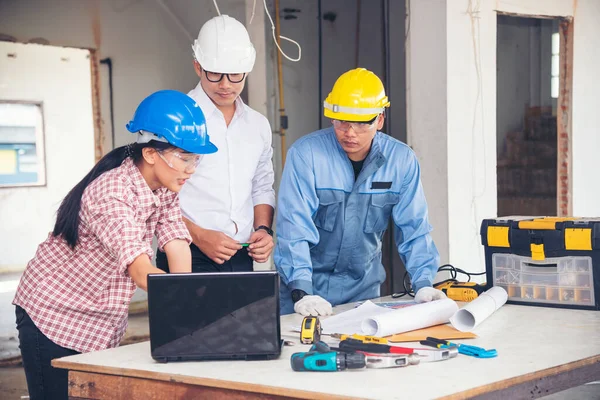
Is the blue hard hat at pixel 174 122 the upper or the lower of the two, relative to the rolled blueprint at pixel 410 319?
upper

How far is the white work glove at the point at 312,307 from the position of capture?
8.48 ft

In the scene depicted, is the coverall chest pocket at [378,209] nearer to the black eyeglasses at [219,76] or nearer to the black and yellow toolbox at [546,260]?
the black and yellow toolbox at [546,260]

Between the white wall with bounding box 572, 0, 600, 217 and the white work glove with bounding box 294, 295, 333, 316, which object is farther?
the white wall with bounding box 572, 0, 600, 217

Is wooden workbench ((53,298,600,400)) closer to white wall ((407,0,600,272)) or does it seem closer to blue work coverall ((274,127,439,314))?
blue work coverall ((274,127,439,314))

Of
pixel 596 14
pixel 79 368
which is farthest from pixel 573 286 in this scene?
pixel 596 14

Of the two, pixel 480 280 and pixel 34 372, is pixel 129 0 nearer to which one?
pixel 480 280

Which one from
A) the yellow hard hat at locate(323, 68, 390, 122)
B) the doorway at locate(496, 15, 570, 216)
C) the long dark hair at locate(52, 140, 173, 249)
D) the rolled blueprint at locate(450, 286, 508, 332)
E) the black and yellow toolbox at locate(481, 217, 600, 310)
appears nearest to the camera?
the long dark hair at locate(52, 140, 173, 249)

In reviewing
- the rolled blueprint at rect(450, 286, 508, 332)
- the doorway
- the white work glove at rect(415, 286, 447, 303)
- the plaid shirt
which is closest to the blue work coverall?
the white work glove at rect(415, 286, 447, 303)

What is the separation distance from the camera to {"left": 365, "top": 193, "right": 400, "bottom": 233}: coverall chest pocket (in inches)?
120

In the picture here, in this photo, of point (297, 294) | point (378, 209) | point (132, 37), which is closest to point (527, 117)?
point (132, 37)

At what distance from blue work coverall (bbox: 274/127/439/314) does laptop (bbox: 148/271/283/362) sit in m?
0.92

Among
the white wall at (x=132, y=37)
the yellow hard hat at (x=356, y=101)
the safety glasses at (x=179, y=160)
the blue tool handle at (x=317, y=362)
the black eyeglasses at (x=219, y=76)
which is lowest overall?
the blue tool handle at (x=317, y=362)

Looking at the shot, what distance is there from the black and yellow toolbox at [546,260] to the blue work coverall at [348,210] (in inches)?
9.6

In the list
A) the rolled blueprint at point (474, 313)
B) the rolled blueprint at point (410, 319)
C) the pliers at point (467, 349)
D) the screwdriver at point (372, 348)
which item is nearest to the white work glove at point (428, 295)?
the rolled blueprint at point (474, 313)
